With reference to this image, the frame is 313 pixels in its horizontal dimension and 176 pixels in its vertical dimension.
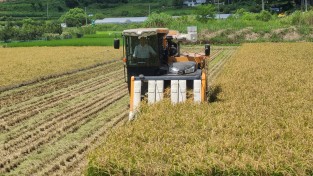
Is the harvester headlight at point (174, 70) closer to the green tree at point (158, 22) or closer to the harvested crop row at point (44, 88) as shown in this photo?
the harvested crop row at point (44, 88)

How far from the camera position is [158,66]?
1310cm

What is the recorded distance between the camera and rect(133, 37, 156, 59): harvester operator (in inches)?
515

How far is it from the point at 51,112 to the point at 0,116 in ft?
4.84

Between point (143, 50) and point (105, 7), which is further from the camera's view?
point (105, 7)

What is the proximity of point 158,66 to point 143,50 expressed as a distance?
0.61m

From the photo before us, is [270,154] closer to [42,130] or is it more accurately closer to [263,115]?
[263,115]

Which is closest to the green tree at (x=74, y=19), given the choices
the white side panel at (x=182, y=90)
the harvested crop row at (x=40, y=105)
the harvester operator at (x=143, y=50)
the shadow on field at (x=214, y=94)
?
the harvested crop row at (x=40, y=105)

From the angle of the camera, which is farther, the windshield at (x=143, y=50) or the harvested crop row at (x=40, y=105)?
the harvested crop row at (x=40, y=105)

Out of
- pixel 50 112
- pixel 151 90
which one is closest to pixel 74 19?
pixel 50 112

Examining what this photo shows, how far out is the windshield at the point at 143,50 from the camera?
1304 centimetres

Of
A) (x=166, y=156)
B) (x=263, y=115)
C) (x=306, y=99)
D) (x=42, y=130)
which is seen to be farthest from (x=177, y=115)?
(x=42, y=130)

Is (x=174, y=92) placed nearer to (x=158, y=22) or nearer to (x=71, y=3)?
(x=158, y=22)

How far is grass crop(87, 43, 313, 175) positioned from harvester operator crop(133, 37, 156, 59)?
2786 mm

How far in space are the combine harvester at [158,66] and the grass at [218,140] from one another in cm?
94
